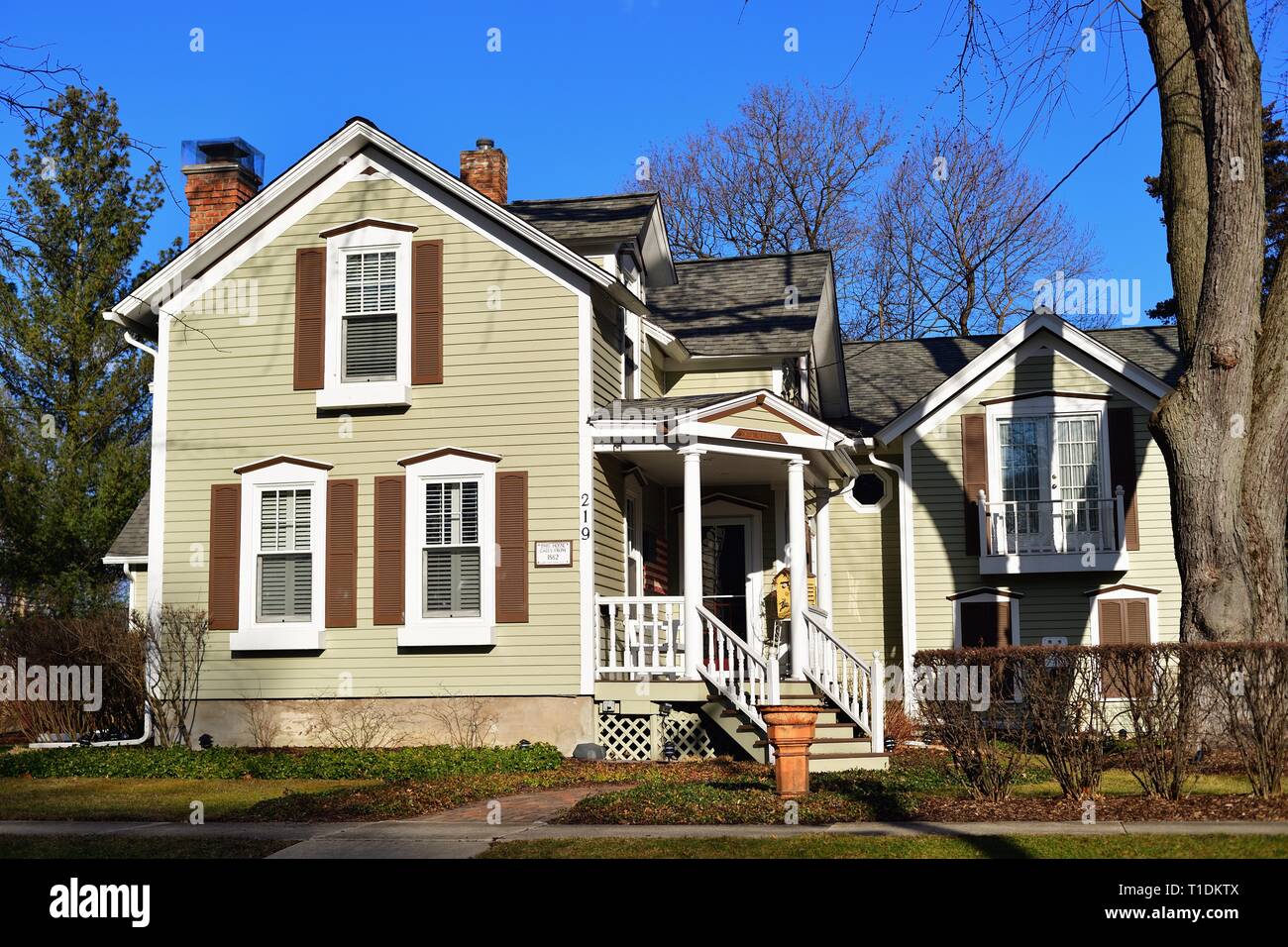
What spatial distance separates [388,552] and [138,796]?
4271mm

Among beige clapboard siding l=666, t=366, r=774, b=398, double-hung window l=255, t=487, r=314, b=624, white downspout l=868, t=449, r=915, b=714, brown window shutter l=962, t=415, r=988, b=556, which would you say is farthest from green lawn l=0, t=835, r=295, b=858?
brown window shutter l=962, t=415, r=988, b=556

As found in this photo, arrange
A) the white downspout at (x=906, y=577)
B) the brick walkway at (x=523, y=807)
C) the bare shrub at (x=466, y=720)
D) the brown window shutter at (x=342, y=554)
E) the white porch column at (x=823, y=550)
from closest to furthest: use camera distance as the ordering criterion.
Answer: the brick walkway at (x=523, y=807), the bare shrub at (x=466, y=720), the brown window shutter at (x=342, y=554), the white porch column at (x=823, y=550), the white downspout at (x=906, y=577)

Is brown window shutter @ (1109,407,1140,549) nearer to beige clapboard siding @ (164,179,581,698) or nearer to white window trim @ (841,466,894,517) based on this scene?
white window trim @ (841,466,894,517)

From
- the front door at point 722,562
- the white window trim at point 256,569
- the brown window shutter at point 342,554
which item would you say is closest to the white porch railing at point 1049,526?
the front door at point 722,562

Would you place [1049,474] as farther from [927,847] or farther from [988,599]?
[927,847]

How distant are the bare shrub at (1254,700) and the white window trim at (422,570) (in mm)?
8368

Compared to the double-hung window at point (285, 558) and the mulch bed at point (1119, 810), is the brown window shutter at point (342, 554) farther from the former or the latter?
the mulch bed at point (1119, 810)

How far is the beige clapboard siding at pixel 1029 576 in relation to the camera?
20000mm

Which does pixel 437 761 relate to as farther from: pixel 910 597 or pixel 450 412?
pixel 910 597

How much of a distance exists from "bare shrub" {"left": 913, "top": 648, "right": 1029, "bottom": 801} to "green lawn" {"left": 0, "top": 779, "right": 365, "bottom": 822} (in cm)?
594

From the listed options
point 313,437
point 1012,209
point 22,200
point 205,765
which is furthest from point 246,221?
point 1012,209

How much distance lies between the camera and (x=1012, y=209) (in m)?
37.8

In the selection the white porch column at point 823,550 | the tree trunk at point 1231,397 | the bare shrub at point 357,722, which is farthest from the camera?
the white porch column at point 823,550
